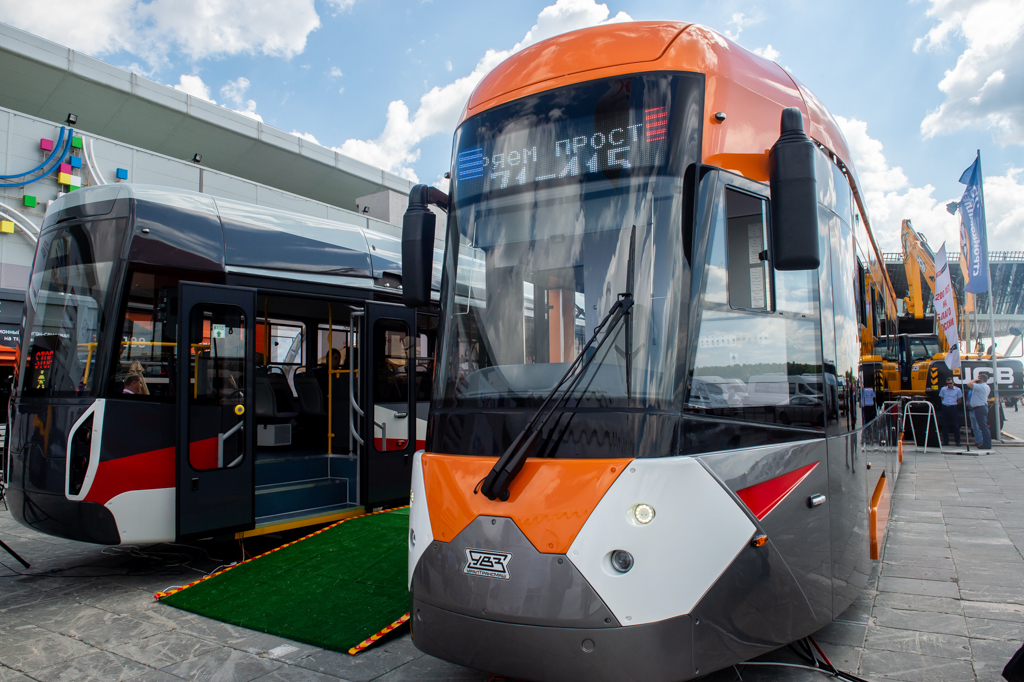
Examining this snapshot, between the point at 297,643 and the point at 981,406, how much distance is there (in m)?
16.8

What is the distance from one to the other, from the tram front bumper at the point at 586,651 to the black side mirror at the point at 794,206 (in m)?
1.59

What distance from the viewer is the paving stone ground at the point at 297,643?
399 centimetres

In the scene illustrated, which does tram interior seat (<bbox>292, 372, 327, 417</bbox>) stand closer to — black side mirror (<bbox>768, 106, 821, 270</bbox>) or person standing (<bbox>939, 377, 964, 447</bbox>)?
black side mirror (<bbox>768, 106, 821, 270</bbox>)

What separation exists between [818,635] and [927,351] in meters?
18.2

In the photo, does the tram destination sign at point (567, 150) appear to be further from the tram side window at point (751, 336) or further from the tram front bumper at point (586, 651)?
the tram front bumper at point (586, 651)

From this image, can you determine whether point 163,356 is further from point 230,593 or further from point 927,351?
point 927,351

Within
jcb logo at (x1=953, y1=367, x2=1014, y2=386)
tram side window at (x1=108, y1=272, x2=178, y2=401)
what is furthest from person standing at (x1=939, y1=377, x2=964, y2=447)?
tram side window at (x1=108, y1=272, x2=178, y2=401)

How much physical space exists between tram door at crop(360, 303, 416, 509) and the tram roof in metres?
Result: 0.49

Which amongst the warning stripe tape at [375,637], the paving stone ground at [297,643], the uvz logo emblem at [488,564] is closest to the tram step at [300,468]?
the paving stone ground at [297,643]

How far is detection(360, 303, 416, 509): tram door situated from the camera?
24.0 ft

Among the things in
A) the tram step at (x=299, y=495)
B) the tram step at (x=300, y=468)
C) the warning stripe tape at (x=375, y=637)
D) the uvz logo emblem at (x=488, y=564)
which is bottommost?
the warning stripe tape at (x=375, y=637)

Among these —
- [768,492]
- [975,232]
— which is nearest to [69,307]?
[768,492]

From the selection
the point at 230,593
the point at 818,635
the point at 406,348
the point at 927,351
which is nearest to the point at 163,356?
the point at 230,593

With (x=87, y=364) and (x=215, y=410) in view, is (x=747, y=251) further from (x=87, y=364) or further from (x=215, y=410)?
(x=87, y=364)
